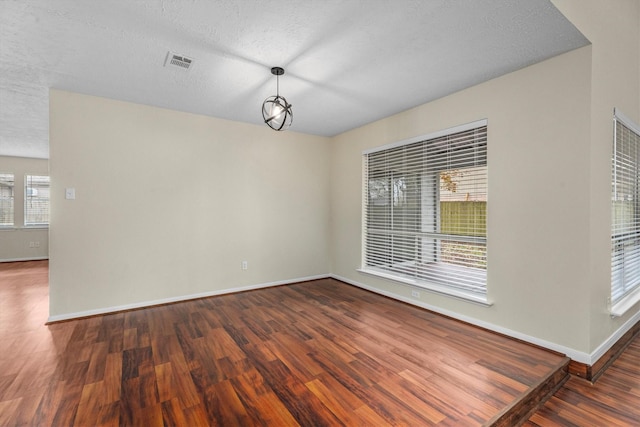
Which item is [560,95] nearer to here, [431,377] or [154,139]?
[431,377]

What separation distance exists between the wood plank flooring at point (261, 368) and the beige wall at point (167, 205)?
497mm

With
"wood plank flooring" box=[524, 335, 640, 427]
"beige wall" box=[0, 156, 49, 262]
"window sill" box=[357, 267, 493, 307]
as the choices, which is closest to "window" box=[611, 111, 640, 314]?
"wood plank flooring" box=[524, 335, 640, 427]

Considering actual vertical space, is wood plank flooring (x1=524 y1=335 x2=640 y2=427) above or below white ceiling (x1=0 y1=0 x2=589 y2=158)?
below

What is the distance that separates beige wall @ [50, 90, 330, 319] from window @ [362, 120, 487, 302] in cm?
130

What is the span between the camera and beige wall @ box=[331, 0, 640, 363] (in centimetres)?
232

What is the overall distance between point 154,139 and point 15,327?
8.27 ft

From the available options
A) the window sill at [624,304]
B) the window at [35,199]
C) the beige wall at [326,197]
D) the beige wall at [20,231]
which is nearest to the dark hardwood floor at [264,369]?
the beige wall at [326,197]

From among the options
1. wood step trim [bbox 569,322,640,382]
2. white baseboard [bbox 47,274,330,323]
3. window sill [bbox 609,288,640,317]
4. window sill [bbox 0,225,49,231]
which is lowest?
wood step trim [bbox 569,322,640,382]

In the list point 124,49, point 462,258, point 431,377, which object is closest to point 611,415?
point 431,377

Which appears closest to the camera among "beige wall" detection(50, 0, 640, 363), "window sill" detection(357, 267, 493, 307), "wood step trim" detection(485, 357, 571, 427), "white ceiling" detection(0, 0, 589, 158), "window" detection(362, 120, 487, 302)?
"wood step trim" detection(485, 357, 571, 427)

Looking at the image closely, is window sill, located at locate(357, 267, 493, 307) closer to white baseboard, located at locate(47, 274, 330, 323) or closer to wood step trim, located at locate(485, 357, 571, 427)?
wood step trim, located at locate(485, 357, 571, 427)

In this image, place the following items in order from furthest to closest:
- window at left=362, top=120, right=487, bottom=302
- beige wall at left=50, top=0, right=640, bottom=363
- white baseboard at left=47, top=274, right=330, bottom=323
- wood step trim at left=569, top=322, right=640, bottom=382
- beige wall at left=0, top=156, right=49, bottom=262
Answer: beige wall at left=0, top=156, right=49, bottom=262
white baseboard at left=47, top=274, right=330, bottom=323
window at left=362, top=120, right=487, bottom=302
beige wall at left=50, top=0, right=640, bottom=363
wood step trim at left=569, top=322, right=640, bottom=382

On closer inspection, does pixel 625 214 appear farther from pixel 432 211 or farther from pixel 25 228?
pixel 25 228

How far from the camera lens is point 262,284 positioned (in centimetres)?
456
